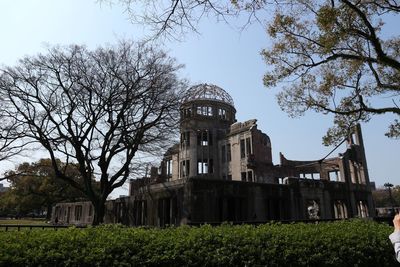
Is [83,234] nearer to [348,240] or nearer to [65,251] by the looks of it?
[65,251]

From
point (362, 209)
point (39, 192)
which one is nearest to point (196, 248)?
point (362, 209)

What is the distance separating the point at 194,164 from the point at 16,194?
43799mm

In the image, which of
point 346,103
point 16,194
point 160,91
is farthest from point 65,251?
point 16,194

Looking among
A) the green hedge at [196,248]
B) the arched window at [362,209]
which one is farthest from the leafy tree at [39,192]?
the green hedge at [196,248]

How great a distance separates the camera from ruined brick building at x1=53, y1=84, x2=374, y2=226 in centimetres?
2347

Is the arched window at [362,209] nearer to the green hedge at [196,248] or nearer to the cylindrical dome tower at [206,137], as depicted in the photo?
the cylindrical dome tower at [206,137]

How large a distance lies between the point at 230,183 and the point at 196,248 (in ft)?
59.0

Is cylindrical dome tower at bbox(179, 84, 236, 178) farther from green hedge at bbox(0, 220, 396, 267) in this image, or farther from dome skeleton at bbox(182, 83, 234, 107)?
green hedge at bbox(0, 220, 396, 267)

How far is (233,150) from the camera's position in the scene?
147 feet

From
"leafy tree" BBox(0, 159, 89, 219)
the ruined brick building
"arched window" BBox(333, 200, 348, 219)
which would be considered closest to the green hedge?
the ruined brick building

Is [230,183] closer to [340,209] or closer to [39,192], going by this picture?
[340,209]

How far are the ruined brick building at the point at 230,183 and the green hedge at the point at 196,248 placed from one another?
1323 cm

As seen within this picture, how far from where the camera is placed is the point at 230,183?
2417 cm

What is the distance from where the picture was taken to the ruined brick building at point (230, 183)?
23.5m
